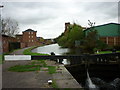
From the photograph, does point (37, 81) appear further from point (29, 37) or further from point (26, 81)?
point (29, 37)

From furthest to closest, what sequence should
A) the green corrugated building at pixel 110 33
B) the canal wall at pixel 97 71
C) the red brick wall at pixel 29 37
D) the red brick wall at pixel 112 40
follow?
the red brick wall at pixel 29 37, the green corrugated building at pixel 110 33, the red brick wall at pixel 112 40, the canal wall at pixel 97 71

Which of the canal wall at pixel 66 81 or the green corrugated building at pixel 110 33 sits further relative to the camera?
the green corrugated building at pixel 110 33

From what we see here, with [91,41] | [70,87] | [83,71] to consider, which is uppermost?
[91,41]

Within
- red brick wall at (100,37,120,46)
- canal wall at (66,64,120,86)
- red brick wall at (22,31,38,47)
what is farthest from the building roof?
red brick wall at (22,31,38,47)

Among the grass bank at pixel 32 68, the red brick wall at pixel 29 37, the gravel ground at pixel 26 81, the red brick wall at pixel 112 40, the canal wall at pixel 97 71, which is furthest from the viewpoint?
the red brick wall at pixel 29 37

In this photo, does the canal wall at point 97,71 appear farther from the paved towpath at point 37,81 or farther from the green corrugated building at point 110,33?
the green corrugated building at point 110,33

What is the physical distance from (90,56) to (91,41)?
9.36 metres

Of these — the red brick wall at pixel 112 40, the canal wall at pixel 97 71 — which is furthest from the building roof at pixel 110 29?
the canal wall at pixel 97 71

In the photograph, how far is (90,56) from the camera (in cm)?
1269

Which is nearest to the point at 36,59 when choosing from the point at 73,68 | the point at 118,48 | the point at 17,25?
the point at 73,68

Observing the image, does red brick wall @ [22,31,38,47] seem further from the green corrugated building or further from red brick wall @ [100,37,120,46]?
red brick wall @ [100,37,120,46]


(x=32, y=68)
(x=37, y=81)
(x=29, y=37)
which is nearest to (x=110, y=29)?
(x=32, y=68)

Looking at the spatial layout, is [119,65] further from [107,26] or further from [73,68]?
[107,26]

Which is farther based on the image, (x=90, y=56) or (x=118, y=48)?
(x=118, y=48)
